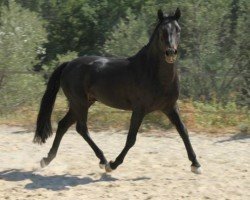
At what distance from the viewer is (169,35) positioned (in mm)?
5785

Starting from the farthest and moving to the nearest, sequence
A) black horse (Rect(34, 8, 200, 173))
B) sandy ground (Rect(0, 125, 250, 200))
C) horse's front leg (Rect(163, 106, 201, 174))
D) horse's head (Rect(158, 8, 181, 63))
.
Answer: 1. horse's front leg (Rect(163, 106, 201, 174))
2. black horse (Rect(34, 8, 200, 173))
3. horse's head (Rect(158, 8, 181, 63))
4. sandy ground (Rect(0, 125, 250, 200))

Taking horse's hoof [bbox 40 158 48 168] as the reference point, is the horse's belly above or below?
above

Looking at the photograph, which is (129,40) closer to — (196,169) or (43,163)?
(43,163)

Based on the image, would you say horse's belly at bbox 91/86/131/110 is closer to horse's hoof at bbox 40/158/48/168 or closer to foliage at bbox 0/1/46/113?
horse's hoof at bbox 40/158/48/168

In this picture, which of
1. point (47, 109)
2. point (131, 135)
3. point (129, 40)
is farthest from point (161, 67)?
point (129, 40)

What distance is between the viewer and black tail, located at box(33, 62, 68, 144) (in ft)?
23.3

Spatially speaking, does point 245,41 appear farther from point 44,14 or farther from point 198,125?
point 44,14

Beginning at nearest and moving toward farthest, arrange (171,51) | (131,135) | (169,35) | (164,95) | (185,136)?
(171,51) → (169,35) → (164,95) → (131,135) → (185,136)

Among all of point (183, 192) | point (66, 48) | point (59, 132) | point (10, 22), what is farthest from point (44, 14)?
point (183, 192)

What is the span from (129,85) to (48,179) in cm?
154

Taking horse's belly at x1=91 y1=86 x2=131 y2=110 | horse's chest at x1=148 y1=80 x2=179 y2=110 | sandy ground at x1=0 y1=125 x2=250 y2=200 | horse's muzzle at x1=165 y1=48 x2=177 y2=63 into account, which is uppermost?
horse's muzzle at x1=165 y1=48 x2=177 y2=63

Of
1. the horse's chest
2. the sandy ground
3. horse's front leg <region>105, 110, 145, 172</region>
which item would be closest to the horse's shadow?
the sandy ground

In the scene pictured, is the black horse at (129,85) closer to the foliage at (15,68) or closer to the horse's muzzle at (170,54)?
the horse's muzzle at (170,54)

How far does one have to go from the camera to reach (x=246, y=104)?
1070 cm
